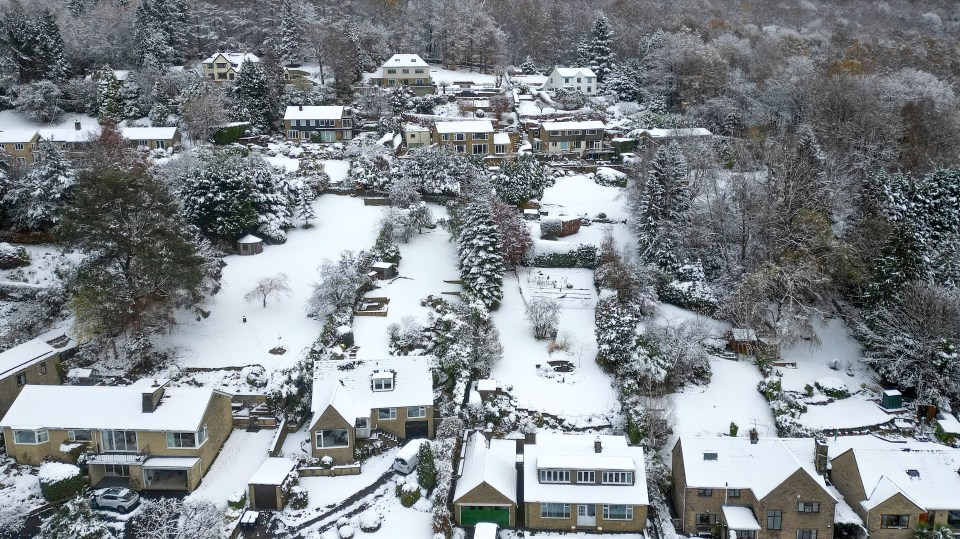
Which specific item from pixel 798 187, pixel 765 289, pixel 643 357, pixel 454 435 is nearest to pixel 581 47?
pixel 798 187

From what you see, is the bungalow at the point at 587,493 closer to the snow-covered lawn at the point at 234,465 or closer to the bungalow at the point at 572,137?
the snow-covered lawn at the point at 234,465

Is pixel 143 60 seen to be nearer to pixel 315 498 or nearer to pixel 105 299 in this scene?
pixel 105 299

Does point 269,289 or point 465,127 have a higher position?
point 465,127

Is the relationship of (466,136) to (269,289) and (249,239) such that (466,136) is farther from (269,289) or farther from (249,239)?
(269,289)

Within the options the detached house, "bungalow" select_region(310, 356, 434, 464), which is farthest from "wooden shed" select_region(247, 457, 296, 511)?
the detached house

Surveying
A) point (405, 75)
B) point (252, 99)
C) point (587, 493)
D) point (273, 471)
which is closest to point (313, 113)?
point (252, 99)

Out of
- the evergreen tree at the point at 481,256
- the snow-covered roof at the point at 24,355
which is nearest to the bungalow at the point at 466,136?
the evergreen tree at the point at 481,256
